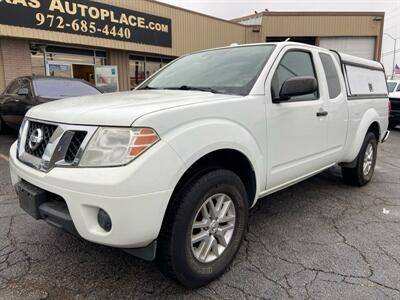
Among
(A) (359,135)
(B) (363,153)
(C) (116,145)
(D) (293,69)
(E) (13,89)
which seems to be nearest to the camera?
(C) (116,145)

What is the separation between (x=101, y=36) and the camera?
14.0m

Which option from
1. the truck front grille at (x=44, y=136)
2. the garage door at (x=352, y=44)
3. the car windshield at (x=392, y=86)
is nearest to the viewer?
the truck front grille at (x=44, y=136)

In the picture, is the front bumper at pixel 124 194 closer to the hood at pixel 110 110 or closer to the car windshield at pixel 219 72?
the hood at pixel 110 110

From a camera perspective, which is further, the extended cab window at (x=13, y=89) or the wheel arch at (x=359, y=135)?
the extended cab window at (x=13, y=89)

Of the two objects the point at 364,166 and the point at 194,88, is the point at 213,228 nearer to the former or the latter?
the point at 194,88

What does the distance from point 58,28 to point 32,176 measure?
465 inches

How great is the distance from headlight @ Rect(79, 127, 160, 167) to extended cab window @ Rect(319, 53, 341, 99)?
2.65m

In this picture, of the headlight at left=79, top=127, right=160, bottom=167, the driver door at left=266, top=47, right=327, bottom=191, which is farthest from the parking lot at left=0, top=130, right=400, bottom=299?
the headlight at left=79, top=127, right=160, bottom=167

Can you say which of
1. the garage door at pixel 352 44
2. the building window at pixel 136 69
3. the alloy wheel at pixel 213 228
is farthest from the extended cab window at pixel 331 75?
the garage door at pixel 352 44

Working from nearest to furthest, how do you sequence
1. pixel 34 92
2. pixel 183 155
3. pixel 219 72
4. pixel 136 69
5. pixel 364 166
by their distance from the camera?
pixel 183 155 < pixel 219 72 < pixel 364 166 < pixel 34 92 < pixel 136 69

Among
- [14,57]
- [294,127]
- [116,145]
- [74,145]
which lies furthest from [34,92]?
[14,57]

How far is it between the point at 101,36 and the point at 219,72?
12.0 meters

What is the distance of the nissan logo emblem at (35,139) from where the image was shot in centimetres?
250

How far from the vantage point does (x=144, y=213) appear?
2066 millimetres
